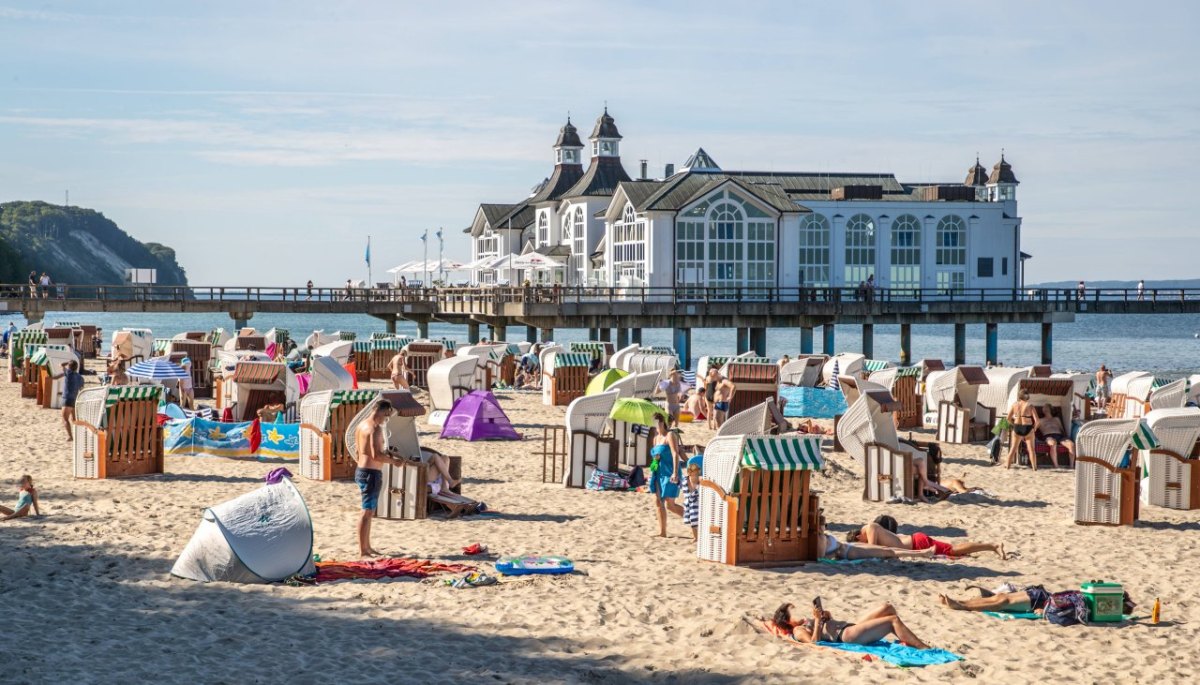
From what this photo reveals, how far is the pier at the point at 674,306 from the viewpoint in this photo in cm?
4316

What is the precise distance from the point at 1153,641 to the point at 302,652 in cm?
551

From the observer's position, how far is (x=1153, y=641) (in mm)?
8766

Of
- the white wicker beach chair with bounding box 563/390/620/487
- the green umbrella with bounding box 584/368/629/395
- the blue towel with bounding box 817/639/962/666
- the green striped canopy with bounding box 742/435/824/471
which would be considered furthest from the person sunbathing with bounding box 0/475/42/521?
the green umbrella with bounding box 584/368/629/395

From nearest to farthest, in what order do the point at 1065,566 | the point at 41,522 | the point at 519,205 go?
the point at 1065,566 → the point at 41,522 → the point at 519,205

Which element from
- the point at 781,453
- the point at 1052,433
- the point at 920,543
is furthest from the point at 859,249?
the point at 781,453

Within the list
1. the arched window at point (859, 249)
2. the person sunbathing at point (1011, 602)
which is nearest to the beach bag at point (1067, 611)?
the person sunbathing at point (1011, 602)

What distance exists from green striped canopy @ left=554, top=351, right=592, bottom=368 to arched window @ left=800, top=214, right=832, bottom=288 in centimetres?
2626

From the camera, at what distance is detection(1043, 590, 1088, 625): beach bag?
29.7 ft

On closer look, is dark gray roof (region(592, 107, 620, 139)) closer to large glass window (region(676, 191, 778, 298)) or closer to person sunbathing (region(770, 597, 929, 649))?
large glass window (region(676, 191, 778, 298))

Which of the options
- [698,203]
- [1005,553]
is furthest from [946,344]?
[1005,553]

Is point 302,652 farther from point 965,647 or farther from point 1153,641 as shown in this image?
point 1153,641

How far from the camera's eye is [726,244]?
48594mm

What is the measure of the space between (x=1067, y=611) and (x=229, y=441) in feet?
36.5

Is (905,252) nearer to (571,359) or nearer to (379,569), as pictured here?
(571,359)
